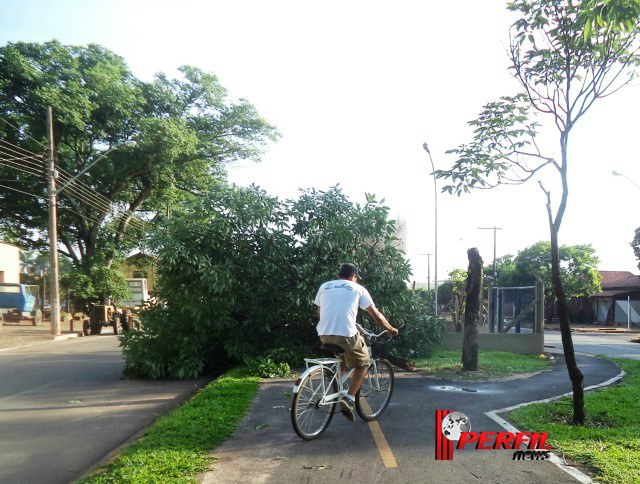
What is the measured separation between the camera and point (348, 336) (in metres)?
6.55

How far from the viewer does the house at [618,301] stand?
4981cm

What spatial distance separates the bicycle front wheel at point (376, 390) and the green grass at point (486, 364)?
3860mm

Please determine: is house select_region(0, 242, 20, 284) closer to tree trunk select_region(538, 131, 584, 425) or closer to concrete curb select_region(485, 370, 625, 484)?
concrete curb select_region(485, 370, 625, 484)

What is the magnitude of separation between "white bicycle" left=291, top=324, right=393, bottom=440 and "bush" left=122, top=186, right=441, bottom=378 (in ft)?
16.3

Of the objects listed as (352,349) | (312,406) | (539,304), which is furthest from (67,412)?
(539,304)

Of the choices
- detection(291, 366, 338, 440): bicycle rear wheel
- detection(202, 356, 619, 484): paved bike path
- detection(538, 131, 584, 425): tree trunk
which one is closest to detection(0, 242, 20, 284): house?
detection(202, 356, 619, 484): paved bike path

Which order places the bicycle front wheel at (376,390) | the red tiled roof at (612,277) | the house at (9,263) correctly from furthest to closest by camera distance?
the red tiled roof at (612,277), the house at (9,263), the bicycle front wheel at (376,390)

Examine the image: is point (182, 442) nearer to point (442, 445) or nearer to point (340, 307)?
point (340, 307)

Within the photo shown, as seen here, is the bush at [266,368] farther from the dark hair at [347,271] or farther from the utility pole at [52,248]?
the utility pole at [52,248]

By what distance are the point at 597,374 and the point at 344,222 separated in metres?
6.07

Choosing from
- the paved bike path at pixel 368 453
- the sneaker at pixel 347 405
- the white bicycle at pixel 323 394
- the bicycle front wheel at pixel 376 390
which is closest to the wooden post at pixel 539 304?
the paved bike path at pixel 368 453

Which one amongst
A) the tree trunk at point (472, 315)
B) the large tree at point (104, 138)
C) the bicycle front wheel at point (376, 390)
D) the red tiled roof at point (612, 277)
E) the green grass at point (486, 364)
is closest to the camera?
the bicycle front wheel at point (376, 390)

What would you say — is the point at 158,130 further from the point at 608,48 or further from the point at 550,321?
the point at 550,321

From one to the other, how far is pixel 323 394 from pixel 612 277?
211ft
